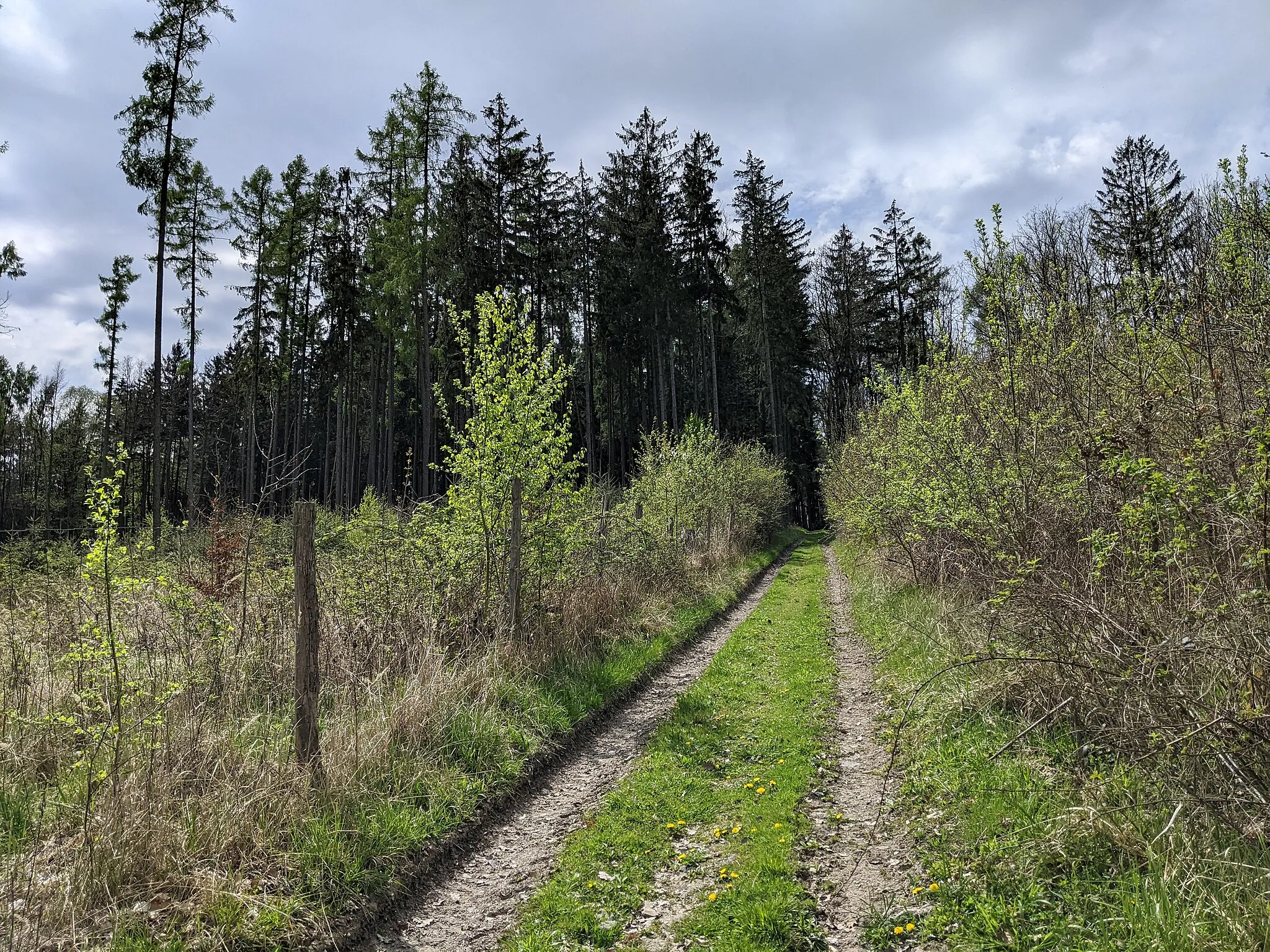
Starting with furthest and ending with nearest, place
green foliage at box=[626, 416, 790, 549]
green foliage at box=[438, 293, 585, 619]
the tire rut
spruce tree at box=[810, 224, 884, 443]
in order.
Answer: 1. spruce tree at box=[810, 224, 884, 443]
2. green foliage at box=[626, 416, 790, 549]
3. green foliage at box=[438, 293, 585, 619]
4. the tire rut

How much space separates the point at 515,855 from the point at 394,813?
0.89 meters

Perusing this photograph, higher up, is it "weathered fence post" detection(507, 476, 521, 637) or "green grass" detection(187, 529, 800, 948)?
"weathered fence post" detection(507, 476, 521, 637)

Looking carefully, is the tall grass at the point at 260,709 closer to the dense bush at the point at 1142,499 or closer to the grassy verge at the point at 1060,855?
the grassy verge at the point at 1060,855

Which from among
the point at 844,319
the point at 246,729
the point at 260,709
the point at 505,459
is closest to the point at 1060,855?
the point at 246,729

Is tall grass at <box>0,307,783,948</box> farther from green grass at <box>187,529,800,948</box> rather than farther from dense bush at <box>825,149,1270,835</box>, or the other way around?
dense bush at <box>825,149,1270,835</box>

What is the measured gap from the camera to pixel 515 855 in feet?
14.9

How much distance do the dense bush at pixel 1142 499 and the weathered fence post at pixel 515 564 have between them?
5.09 metres

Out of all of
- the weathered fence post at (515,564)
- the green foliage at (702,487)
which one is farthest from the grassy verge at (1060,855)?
the green foliage at (702,487)

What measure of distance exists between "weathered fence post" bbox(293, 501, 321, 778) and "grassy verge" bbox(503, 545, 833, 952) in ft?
6.25

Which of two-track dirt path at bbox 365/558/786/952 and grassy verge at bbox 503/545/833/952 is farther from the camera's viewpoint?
two-track dirt path at bbox 365/558/786/952

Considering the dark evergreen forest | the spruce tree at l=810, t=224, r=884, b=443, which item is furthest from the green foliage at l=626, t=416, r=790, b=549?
the spruce tree at l=810, t=224, r=884, b=443

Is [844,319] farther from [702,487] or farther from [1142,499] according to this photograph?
[1142,499]

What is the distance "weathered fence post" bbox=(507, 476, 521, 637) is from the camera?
26.3 feet

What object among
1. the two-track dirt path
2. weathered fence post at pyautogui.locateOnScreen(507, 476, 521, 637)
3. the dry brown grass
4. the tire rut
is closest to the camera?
the dry brown grass
